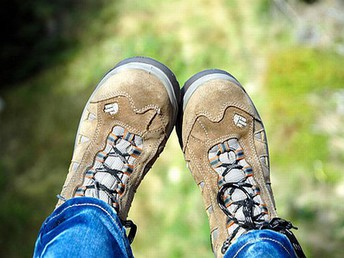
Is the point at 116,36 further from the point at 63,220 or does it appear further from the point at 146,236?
the point at 63,220

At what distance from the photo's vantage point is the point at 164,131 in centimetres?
147

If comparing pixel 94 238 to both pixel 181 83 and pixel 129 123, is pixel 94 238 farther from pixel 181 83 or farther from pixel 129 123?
pixel 181 83

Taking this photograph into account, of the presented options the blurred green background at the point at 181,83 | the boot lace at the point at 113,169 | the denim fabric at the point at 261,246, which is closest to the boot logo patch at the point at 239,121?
the boot lace at the point at 113,169

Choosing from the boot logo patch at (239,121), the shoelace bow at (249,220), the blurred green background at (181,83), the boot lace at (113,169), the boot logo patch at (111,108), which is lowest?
the shoelace bow at (249,220)

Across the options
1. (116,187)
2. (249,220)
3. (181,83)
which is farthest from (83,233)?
(181,83)

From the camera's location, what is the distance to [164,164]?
2148 mm

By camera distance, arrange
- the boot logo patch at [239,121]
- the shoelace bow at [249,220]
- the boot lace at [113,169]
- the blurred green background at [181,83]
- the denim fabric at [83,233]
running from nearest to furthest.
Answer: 1. the denim fabric at [83,233]
2. the shoelace bow at [249,220]
3. the boot lace at [113,169]
4. the boot logo patch at [239,121]
5. the blurred green background at [181,83]

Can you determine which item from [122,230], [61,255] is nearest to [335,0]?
[122,230]

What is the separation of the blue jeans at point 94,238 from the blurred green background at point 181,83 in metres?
0.76

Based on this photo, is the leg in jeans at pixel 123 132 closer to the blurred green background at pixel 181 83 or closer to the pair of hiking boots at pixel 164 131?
the pair of hiking boots at pixel 164 131

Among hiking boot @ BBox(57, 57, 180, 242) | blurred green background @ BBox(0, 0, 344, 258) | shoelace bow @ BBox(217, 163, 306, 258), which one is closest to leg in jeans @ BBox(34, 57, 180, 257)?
hiking boot @ BBox(57, 57, 180, 242)

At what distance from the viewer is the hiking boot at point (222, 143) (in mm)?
1389

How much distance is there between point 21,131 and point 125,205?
110 cm

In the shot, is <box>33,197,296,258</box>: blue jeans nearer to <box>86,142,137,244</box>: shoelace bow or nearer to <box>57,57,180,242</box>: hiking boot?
<box>86,142,137,244</box>: shoelace bow
